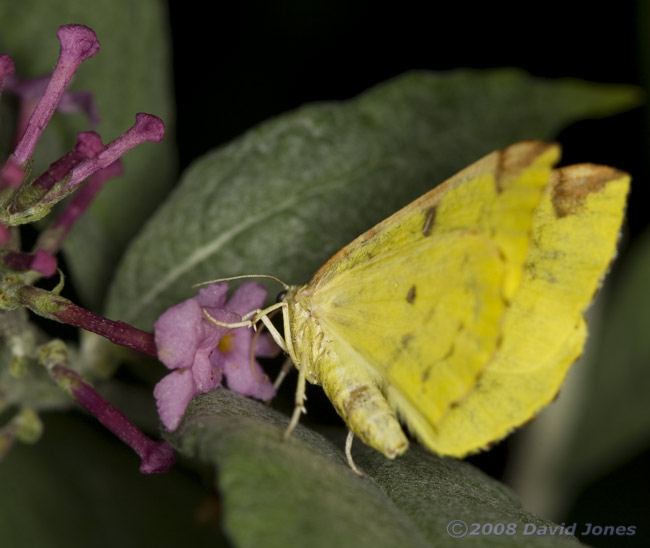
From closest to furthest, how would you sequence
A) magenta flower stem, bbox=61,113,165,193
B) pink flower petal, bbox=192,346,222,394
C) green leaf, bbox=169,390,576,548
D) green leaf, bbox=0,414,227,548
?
1. green leaf, bbox=169,390,576,548
2. pink flower petal, bbox=192,346,222,394
3. magenta flower stem, bbox=61,113,165,193
4. green leaf, bbox=0,414,227,548

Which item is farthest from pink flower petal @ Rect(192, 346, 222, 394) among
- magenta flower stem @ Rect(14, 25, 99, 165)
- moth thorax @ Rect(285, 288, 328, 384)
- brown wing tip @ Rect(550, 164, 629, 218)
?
brown wing tip @ Rect(550, 164, 629, 218)

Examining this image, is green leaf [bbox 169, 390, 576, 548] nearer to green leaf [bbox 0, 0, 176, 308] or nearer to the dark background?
green leaf [bbox 0, 0, 176, 308]

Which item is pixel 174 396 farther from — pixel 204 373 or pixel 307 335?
pixel 307 335

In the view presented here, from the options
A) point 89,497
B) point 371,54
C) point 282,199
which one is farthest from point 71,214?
point 371,54

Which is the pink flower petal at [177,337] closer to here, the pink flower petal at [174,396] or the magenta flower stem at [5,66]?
the pink flower petal at [174,396]

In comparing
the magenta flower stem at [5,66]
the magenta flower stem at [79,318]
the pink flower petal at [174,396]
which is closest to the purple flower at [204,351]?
the pink flower petal at [174,396]

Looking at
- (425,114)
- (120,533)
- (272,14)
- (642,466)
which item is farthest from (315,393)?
(272,14)
